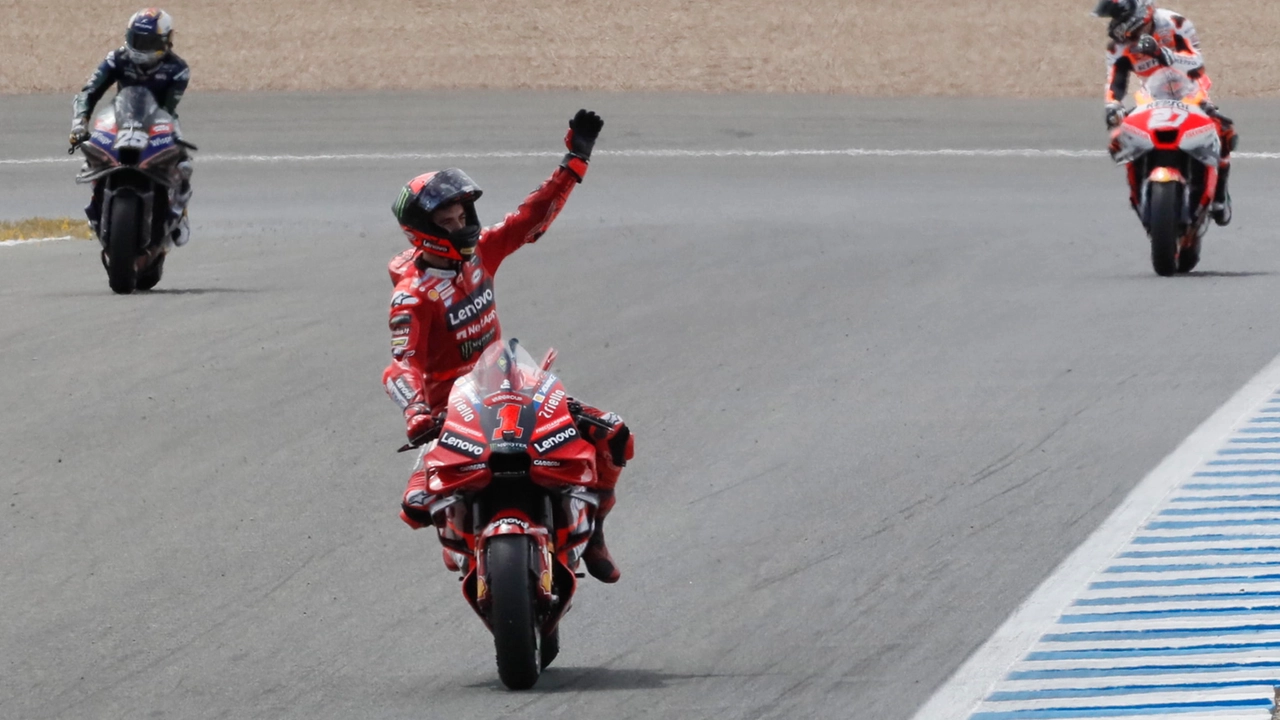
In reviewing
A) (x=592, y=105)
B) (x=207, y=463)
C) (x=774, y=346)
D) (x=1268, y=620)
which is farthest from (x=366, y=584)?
(x=592, y=105)

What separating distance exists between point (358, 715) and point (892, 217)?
13.0 meters

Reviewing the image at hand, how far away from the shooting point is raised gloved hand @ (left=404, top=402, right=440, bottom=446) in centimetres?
645

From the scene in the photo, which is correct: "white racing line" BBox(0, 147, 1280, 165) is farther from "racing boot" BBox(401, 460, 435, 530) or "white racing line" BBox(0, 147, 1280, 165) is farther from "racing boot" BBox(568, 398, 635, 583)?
"racing boot" BBox(401, 460, 435, 530)

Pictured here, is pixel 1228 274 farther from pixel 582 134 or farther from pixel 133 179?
pixel 582 134

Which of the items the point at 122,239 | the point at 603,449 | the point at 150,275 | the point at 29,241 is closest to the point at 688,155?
the point at 29,241

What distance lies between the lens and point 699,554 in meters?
8.13

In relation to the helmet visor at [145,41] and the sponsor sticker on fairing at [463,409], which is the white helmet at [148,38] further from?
the sponsor sticker on fairing at [463,409]

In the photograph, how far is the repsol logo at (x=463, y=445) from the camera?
6375 millimetres

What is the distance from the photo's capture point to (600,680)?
259 inches

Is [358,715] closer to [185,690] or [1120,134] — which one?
[185,690]

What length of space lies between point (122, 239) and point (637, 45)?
14.5 metres

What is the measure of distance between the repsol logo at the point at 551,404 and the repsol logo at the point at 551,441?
0.26 feet

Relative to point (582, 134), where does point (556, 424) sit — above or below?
below

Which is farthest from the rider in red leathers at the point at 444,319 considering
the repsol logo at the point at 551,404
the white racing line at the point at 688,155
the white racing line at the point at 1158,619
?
the white racing line at the point at 688,155
